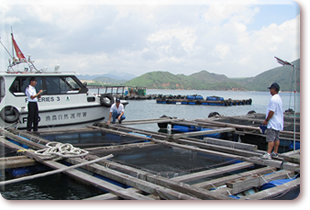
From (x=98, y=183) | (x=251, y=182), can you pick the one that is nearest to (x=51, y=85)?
(x=98, y=183)

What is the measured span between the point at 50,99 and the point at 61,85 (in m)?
0.84

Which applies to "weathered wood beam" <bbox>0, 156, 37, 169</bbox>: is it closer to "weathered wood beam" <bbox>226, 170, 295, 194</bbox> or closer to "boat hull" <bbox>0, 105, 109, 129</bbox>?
"weathered wood beam" <bbox>226, 170, 295, 194</bbox>

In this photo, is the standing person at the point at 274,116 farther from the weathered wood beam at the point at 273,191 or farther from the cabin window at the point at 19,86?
the cabin window at the point at 19,86

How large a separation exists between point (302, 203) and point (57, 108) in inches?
395

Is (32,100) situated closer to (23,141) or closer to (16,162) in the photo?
(23,141)

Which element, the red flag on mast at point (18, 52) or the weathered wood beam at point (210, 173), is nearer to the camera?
the weathered wood beam at point (210, 173)

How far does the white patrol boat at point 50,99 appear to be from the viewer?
10.5 meters

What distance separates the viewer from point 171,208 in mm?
3396

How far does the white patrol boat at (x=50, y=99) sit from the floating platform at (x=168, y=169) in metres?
2.38

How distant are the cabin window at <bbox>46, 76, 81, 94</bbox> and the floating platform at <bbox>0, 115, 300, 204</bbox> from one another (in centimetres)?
358

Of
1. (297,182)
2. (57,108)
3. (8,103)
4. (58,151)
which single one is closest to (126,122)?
(57,108)

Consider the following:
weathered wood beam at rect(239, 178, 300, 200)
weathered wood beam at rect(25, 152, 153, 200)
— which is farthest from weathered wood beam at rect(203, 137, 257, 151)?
weathered wood beam at rect(25, 152, 153, 200)

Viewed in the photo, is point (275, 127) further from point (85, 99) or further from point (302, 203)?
point (85, 99)

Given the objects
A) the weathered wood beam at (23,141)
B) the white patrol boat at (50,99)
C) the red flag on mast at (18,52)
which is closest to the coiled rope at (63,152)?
the weathered wood beam at (23,141)
